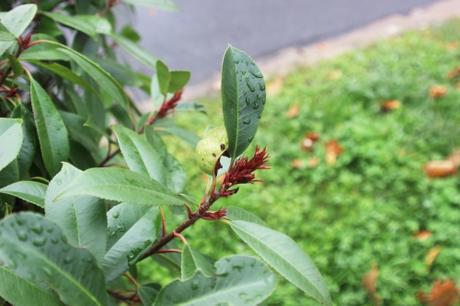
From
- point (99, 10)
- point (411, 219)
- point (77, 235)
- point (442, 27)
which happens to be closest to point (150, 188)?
point (77, 235)

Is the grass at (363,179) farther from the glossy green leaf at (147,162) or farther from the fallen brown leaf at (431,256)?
the glossy green leaf at (147,162)

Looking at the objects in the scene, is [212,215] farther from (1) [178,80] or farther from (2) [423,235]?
(2) [423,235]

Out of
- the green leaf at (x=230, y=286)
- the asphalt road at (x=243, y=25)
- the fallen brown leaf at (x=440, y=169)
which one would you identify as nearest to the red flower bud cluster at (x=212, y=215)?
the green leaf at (x=230, y=286)

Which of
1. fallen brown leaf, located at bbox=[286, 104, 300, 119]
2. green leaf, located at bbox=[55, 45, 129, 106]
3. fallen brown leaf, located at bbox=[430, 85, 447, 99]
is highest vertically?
green leaf, located at bbox=[55, 45, 129, 106]

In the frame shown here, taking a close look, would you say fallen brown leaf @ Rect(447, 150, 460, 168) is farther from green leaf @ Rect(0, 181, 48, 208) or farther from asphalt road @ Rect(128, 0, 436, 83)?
green leaf @ Rect(0, 181, 48, 208)

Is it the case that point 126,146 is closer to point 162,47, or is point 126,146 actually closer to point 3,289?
point 3,289

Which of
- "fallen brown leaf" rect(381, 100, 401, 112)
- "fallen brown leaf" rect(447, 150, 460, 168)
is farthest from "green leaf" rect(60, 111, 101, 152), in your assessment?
"fallen brown leaf" rect(381, 100, 401, 112)
